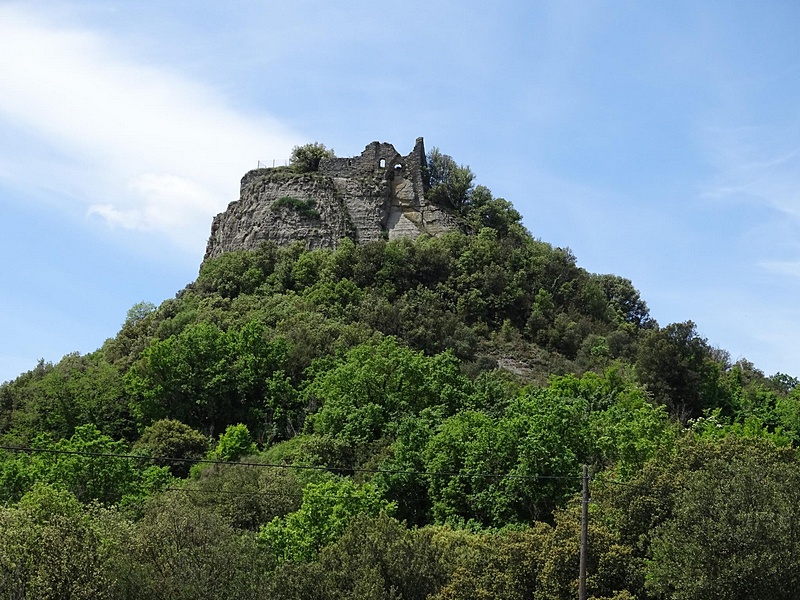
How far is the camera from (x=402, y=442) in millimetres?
45594

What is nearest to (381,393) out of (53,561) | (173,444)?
(173,444)

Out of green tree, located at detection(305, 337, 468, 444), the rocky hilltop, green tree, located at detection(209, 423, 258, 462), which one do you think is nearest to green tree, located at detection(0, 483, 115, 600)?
green tree, located at detection(305, 337, 468, 444)

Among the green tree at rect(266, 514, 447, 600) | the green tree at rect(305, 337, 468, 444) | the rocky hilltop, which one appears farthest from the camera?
the rocky hilltop

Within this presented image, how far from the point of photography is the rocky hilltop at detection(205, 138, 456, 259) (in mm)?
81125

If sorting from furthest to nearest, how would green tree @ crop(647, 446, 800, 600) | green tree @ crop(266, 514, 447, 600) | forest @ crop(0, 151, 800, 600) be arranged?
1. green tree @ crop(266, 514, 447, 600)
2. forest @ crop(0, 151, 800, 600)
3. green tree @ crop(647, 446, 800, 600)

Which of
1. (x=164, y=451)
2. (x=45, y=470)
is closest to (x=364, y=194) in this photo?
(x=164, y=451)

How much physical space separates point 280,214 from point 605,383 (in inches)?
1289

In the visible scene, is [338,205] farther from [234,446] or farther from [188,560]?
[188,560]

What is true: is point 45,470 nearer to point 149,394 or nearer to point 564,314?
point 149,394

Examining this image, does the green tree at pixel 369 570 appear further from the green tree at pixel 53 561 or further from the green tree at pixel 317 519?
the green tree at pixel 53 561

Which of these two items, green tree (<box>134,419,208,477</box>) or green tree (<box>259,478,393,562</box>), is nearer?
green tree (<box>259,478,393,562</box>)

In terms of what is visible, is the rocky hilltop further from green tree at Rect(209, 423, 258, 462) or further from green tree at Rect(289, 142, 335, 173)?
green tree at Rect(209, 423, 258, 462)

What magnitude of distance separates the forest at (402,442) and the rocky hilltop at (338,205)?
236 centimetres

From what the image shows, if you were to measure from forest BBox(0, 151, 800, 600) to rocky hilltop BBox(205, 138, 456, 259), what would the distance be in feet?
7.75
